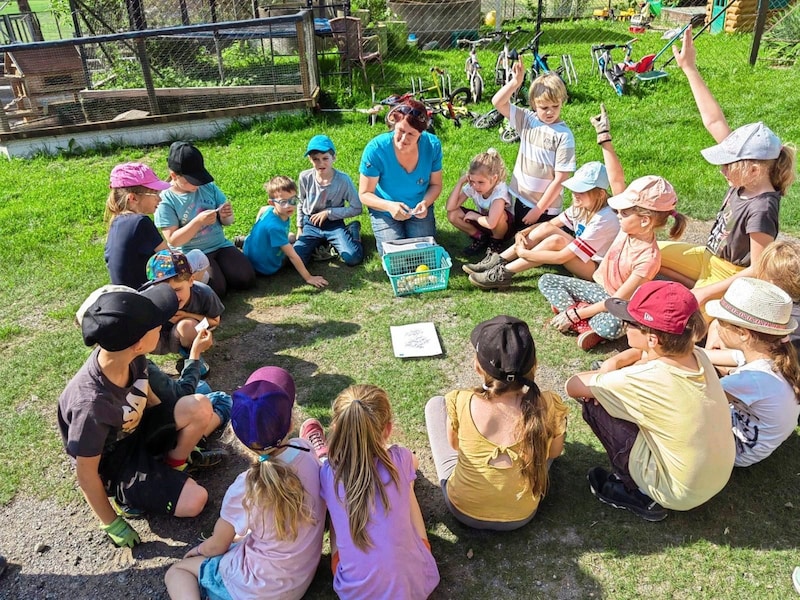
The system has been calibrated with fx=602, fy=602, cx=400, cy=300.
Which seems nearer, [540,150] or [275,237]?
[275,237]

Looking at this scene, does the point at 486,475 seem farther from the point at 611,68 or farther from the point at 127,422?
the point at 611,68

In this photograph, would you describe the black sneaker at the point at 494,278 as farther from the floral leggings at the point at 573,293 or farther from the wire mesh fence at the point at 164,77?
the wire mesh fence at the point at 164,77

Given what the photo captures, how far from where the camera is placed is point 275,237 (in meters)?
5.18

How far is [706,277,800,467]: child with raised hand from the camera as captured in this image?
2783 mm

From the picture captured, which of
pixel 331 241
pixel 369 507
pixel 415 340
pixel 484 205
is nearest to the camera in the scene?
pixel 369 507

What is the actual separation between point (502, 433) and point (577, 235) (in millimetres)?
2567

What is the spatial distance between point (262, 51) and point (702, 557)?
862 centimetres

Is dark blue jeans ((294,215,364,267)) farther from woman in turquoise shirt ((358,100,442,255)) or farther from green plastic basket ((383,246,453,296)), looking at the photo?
green plastic basket ((383,246,453,296))

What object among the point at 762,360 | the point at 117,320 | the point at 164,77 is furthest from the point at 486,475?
the point at 164,77

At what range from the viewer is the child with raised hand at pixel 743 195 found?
12.1ft

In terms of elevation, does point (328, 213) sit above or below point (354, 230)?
above

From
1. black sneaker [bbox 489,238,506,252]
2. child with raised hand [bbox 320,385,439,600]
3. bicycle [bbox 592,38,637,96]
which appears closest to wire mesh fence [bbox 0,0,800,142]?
bicycle [bbox 592,38,637,96]

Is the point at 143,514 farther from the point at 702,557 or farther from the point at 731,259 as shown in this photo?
the point at 731,259

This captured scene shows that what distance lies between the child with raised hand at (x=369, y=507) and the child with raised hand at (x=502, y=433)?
Result: 0.42 meters
